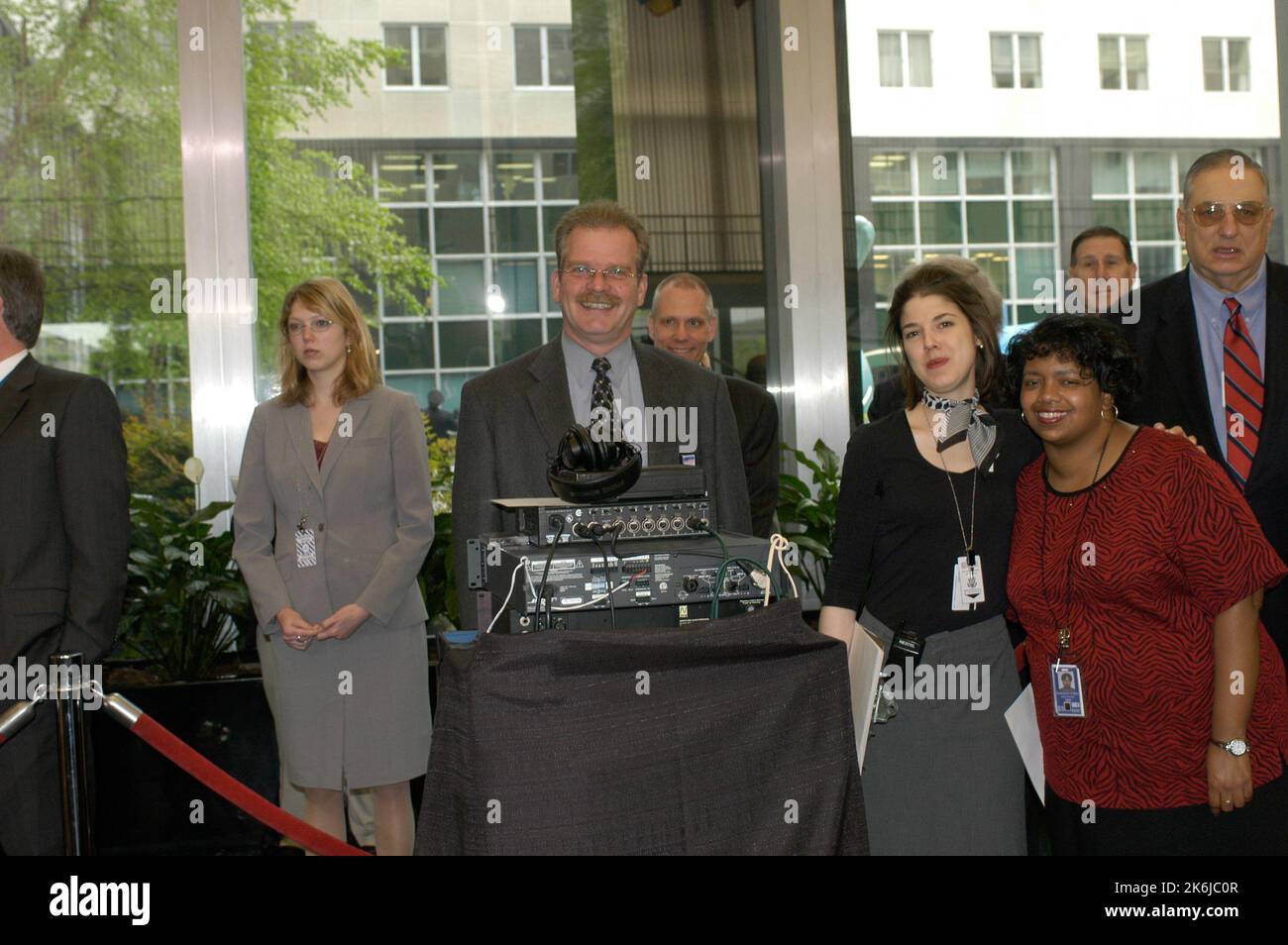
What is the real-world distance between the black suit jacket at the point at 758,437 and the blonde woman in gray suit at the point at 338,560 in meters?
1.03

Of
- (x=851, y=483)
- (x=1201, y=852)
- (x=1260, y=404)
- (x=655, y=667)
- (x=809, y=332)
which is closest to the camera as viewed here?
(x=655, y=667)

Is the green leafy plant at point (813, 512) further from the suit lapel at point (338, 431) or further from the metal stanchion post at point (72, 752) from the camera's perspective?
the metal stanchion post at point (72, 752)

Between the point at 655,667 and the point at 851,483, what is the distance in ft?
3.46

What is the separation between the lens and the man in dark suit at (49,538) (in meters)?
2.78

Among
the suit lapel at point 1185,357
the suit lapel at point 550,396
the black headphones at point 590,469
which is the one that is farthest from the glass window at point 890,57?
the black headphones at point 590,469

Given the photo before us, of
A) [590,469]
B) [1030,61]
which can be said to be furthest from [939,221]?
[590,469]

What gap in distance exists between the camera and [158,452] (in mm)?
5211

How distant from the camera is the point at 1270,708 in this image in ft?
8.16

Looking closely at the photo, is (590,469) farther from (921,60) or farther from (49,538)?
(921,60)

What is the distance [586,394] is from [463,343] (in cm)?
279

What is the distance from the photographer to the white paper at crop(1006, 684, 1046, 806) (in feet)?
8.29

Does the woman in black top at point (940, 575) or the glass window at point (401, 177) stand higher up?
the glass window at point (401, 177)
